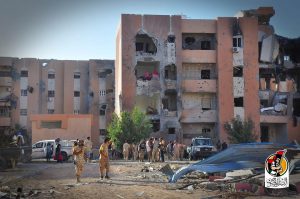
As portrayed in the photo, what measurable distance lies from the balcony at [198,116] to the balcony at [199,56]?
460 centimetres

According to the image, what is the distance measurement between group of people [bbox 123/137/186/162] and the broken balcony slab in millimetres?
12898

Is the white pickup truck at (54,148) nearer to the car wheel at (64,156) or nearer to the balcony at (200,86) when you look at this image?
the car wheel at (64,156)

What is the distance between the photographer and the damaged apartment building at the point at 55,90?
184 ft

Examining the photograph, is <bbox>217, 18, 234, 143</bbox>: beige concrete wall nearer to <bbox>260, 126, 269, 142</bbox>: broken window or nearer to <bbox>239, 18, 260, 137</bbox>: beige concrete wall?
<bbox>239, 18, 260, 137</bbox>: beige concrete wall

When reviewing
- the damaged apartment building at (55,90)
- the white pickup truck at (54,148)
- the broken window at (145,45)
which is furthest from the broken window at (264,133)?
the white pickup truck at (54,148)

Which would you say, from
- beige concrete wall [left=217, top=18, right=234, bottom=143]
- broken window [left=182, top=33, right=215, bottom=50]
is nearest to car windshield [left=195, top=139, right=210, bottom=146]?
beige concrete wall [left=217, top=18, right=234, bottom=143]

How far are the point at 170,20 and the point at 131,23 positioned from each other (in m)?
3.61

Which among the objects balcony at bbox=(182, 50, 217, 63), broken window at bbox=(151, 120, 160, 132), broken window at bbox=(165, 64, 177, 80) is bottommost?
broken window at bbox=(151, 120, 160, 132)

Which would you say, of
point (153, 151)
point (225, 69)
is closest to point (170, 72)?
point (225, 69)

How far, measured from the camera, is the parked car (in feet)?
98.3

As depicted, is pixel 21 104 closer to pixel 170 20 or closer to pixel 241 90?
pixel 170 20

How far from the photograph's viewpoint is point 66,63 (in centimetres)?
5794

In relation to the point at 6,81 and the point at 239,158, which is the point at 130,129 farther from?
the point at 6,81

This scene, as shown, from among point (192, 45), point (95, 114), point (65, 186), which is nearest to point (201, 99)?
point (192, 45)
